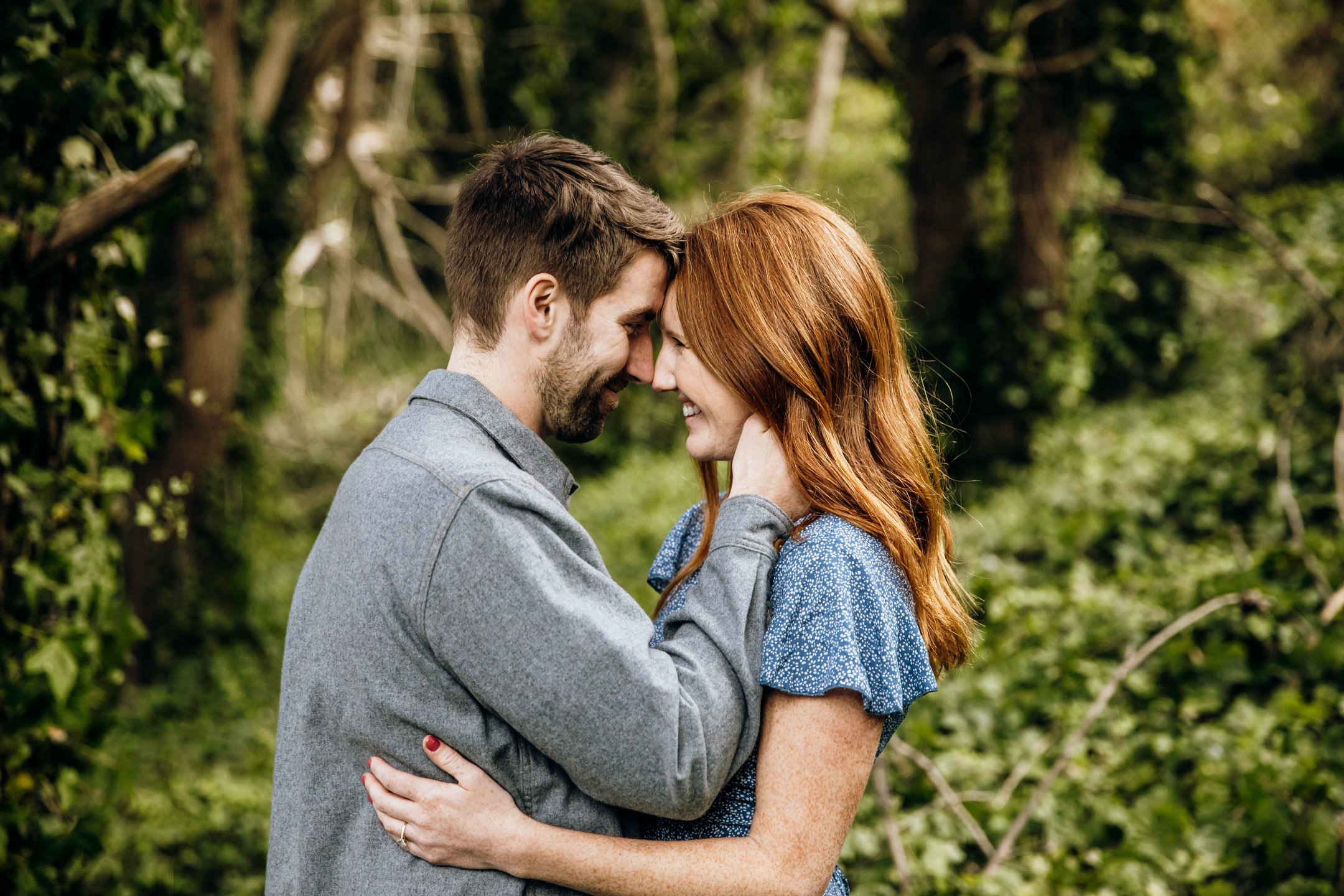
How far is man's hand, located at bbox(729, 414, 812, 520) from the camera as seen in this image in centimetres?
168

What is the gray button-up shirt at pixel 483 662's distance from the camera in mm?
1367

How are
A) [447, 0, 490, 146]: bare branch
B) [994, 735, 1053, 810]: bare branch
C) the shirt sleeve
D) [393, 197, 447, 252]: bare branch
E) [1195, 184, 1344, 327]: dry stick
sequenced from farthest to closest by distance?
[393, 197, 447, 252]: bare branch
[447, 0, 490, 146]: bare branch
[1195, 184, 1344, 327]: dry stick
[994, 735, 1053, 810]: bare branch
the shirt sleeve

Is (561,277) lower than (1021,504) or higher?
higher

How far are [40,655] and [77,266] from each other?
107 centimetres

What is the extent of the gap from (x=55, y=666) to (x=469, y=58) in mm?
7914

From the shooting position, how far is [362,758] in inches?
59.8

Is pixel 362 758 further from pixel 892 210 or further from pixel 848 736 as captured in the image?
pixel 892 210

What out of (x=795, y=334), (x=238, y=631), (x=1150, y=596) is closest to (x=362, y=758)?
(x=795, y=334)

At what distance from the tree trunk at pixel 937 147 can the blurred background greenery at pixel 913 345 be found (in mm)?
29

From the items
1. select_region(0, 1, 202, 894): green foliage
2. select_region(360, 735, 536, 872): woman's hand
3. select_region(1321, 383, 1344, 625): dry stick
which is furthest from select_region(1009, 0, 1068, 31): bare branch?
select_region(360, 735, 536, 872): woman's hand

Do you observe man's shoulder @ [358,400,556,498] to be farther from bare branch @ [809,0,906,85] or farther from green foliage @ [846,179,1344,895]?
bare branch @ [809,0,906,85]

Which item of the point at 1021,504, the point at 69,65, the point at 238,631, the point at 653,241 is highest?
the point at 69,65

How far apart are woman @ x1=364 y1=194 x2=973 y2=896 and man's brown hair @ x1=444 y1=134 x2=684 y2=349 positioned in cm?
15

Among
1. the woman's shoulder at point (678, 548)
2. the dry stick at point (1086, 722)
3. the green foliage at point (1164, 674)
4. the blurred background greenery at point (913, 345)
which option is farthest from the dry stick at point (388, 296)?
the woman's shoulder at point (678, 548)
